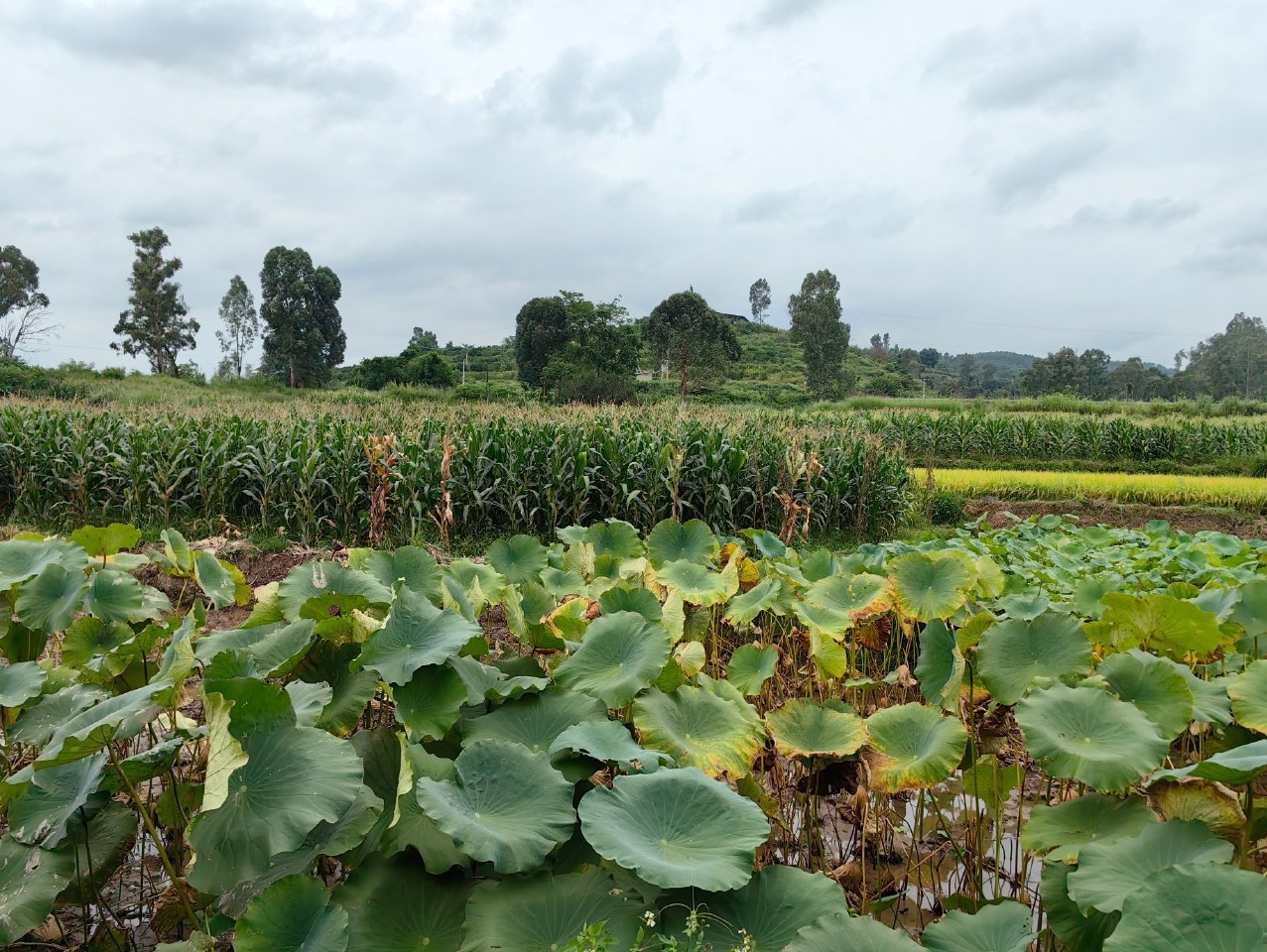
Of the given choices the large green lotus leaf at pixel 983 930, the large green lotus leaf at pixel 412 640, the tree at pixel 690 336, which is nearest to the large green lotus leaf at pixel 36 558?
the large green lotus leaf at pixel 412 640

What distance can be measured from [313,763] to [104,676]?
40.3 inches

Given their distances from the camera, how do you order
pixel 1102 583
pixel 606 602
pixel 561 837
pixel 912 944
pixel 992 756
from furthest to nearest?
1. pixel 1102 583
2. pixel 606 602
3. pixel 992 756
4. pixel 561 837
5. pixel 912 944

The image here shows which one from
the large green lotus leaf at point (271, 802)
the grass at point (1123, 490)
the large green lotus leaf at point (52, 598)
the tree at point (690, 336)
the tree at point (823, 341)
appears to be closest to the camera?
the large green lotus leaf at point (271, 802)

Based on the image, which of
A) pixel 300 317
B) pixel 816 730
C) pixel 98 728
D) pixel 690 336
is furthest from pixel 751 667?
pixel 300 317

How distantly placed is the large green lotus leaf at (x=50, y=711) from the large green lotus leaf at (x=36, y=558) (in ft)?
1.70

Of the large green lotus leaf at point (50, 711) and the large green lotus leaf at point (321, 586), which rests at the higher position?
the large green lotus leaf at point (321, 586)

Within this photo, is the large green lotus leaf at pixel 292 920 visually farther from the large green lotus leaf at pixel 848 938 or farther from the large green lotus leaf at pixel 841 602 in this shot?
the large green lotus leaf at pixel 841 602

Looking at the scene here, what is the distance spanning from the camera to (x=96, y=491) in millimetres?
10484

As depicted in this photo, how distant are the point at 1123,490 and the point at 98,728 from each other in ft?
51.6

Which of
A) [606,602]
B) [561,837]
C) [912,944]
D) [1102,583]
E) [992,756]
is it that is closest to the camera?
[912,944]

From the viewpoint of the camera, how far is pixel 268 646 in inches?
72.1

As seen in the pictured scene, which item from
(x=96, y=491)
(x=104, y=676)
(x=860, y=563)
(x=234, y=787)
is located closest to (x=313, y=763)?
(x=234, y=787)

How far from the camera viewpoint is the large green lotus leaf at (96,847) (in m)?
1.62

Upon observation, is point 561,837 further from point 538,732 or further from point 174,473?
A: point 174,473
